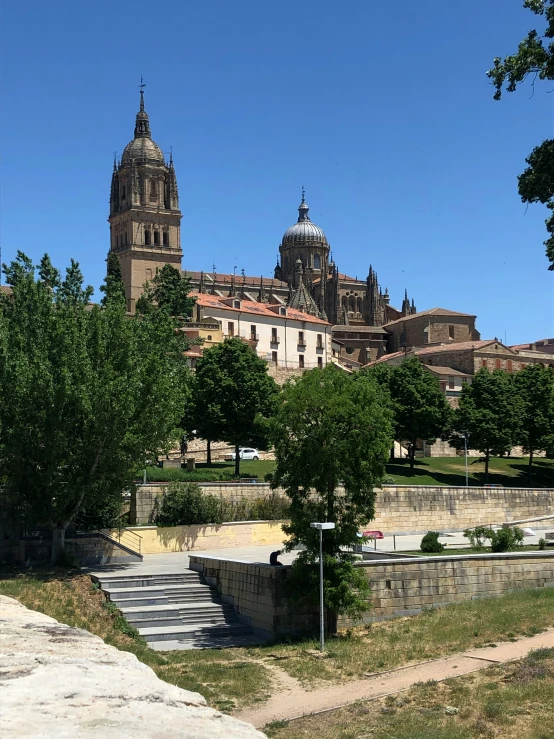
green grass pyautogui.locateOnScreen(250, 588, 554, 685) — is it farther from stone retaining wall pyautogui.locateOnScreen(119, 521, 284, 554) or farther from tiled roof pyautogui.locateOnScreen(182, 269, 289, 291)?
tiled roof pyautogui.locateOnScreen(182, 269, 289, 291)

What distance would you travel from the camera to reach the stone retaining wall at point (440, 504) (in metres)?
37.8

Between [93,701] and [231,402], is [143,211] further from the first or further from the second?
[93,701]

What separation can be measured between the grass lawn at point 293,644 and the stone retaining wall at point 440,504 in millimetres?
13498

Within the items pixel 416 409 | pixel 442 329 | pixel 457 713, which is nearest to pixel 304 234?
pixel 442 329

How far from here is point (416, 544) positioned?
3625cm

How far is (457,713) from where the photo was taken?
15.9m

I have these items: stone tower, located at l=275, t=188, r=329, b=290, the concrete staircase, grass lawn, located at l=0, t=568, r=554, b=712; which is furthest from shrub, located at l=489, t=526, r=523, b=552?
stone tower, located at l=275, t=188, r=329, b=290

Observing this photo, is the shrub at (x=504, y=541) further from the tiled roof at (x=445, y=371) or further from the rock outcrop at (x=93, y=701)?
the tiled roof at (x=445, y=371)

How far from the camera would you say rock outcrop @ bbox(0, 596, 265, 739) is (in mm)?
7312

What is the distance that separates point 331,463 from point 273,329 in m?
64.5

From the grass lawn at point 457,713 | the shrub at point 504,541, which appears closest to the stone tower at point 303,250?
the shrub at point 504,541

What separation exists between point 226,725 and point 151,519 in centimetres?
2642

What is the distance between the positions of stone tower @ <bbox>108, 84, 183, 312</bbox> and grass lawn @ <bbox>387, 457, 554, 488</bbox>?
62.8m

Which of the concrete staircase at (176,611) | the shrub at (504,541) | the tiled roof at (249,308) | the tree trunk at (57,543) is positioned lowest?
the concrete staircase at (176,611)
